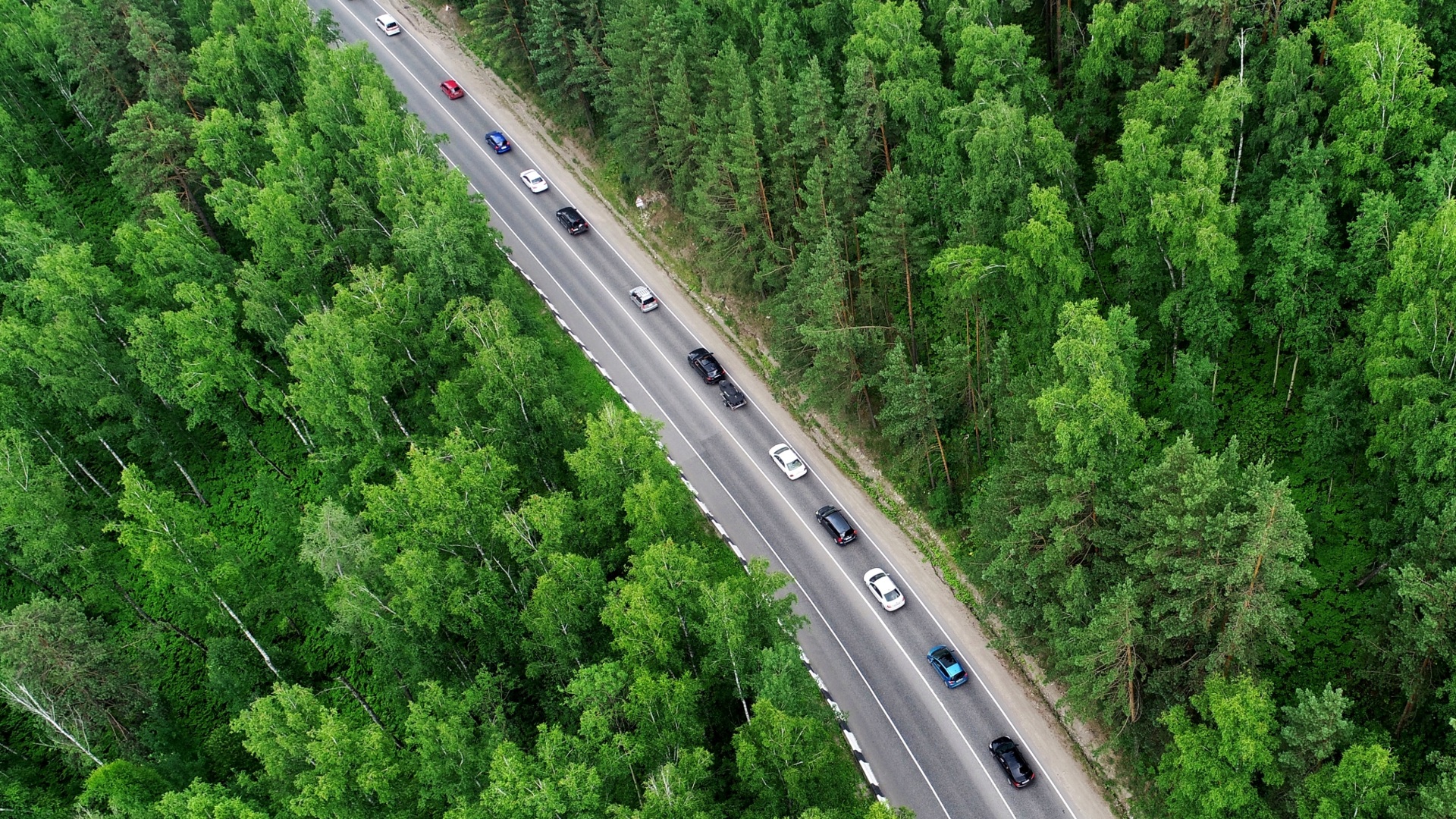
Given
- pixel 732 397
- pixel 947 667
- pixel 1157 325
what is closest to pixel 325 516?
pixel 732 397

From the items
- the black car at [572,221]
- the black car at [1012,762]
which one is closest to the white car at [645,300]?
the black car at [572,221]

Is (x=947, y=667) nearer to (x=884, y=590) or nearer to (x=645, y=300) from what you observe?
(x=884, y=590)

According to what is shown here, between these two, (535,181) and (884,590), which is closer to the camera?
(884,590)

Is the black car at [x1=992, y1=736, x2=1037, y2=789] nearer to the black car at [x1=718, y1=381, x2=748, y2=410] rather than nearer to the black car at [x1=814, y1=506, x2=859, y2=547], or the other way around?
the black car at [x1=814, y1=506, x2=859, y2=547]

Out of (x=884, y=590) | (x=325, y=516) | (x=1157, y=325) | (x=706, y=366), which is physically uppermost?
(x=706, y=366)

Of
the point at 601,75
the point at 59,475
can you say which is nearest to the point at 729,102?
the point at 601,75

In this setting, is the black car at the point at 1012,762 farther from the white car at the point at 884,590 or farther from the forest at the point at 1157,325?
the white car at the point at 884,590

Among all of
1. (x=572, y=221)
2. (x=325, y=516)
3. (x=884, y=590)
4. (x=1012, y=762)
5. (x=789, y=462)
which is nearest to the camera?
(x=1012, y=762)
